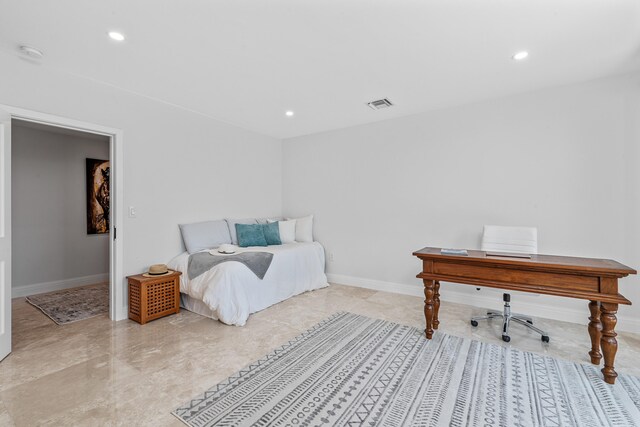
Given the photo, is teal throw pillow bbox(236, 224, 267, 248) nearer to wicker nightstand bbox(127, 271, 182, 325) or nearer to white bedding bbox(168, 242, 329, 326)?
white bedding bbox(168, 242, 329, 326)

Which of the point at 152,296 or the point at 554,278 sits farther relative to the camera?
the point at 152,296

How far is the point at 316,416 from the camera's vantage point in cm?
165

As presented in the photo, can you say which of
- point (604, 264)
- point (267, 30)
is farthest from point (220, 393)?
point (604, 264)

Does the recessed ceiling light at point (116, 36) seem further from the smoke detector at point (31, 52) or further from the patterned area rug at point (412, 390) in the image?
the patterned area rug at point (412, 390)

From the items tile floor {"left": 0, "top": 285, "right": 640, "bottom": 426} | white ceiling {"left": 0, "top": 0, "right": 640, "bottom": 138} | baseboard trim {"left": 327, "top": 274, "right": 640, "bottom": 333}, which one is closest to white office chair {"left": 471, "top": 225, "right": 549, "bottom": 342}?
tile floor {"left": 0, "top": 285, "right": 640, "bottom": 426}

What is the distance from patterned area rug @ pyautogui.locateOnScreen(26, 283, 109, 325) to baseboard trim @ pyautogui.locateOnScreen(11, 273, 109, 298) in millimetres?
160

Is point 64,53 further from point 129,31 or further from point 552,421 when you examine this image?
point 552,421

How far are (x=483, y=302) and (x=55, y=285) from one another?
5.87m

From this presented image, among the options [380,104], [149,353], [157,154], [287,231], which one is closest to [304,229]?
[287,231]

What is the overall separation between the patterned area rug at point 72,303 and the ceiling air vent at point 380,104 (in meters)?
3.97

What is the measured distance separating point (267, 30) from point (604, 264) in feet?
9.83

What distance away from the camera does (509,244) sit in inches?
114

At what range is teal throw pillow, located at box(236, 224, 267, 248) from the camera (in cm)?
403

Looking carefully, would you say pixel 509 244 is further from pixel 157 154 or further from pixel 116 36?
pixel 157 154
